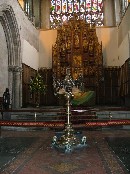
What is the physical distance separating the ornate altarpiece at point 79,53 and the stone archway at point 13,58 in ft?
13.0

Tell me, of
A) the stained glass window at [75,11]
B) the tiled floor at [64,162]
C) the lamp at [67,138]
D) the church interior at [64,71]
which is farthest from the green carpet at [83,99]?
the stained glass window at [75,11]

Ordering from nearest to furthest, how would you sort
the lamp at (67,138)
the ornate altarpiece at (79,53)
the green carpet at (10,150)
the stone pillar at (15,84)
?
the green carpet at (10,150) < the lamp at (67,138) < the stone pillar at (15,84) < the ornate altarpiece at (79,53)

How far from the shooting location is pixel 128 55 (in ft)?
54.8

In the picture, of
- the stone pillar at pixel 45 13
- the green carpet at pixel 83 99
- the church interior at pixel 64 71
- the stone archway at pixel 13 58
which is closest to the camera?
the church interior at pixel 64 71

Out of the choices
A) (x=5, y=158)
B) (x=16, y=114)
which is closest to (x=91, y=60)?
(x=16, y=114)

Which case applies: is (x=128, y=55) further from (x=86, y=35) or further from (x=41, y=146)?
(x=41, y=146)

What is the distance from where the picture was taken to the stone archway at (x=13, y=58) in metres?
15.6

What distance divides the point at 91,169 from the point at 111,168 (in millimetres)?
326


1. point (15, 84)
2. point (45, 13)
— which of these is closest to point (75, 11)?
point (45, 13)

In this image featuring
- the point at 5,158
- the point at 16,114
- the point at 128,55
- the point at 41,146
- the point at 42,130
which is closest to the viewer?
the point at 5,158

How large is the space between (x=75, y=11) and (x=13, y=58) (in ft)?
30.3

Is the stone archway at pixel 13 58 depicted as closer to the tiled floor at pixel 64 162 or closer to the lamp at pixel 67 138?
the lamp at pixel 67 138

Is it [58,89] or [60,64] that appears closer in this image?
[58,89]

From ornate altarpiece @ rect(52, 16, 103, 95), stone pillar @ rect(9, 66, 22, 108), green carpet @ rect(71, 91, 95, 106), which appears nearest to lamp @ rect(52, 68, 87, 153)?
green carpet @ rect(71, 91, 95, 106)
